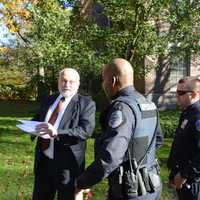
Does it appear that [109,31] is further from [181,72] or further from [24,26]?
[24,26]

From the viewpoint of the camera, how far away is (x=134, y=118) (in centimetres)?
370

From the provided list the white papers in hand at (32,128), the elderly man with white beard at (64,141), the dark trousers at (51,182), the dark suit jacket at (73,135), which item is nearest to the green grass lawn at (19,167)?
the dark trousers at (51,182)

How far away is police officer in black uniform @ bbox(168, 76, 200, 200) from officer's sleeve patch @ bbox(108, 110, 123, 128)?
142cm

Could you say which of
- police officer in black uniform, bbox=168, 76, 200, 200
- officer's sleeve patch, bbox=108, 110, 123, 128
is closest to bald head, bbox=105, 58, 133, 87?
officer's sleeve patch, bbox=108, 110, 123, 128

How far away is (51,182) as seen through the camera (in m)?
5.27

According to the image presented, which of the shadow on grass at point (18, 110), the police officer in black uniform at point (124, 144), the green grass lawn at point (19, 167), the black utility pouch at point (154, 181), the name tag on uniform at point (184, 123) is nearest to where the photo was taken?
the police officer in black uniform at point (124, 144)

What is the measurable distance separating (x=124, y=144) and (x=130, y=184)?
0.35m

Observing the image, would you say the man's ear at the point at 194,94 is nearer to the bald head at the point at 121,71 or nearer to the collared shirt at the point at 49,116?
the collared shirt at the point at 49,116

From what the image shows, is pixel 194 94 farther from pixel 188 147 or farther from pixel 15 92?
pixel 15 92

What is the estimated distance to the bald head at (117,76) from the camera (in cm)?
371

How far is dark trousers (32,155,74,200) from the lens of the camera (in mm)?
5109

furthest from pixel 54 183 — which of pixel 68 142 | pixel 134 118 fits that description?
pixel 134 118

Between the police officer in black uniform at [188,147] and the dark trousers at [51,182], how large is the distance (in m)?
1.07

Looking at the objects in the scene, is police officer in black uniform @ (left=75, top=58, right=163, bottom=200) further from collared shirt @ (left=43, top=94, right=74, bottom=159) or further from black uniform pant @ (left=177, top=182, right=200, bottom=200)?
collared shirt @ (left=43, top=94, right=74, bottom=159)
